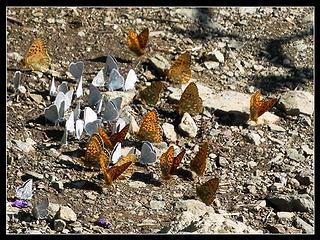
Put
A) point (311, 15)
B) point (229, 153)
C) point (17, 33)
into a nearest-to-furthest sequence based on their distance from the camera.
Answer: point (229, 153)
point (17, 33)
point (311, 15)

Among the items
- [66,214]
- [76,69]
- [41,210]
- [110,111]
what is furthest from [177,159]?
[76,69]

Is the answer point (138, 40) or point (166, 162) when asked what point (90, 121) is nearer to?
point (166, 162)

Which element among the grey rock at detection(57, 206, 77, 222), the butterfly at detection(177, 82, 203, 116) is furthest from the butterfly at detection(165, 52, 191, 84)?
the grey rock at detection(57, 206, 77, 222)

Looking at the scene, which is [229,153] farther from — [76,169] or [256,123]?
[76,169]

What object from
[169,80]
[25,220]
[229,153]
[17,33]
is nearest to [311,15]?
[169,80]

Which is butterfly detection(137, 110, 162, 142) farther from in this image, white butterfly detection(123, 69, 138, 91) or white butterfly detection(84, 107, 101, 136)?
white butterfly detection(123, 69, 138, 91)

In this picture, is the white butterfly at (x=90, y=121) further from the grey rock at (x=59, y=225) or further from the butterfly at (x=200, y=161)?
the grey rock at (x=59, y=225)
